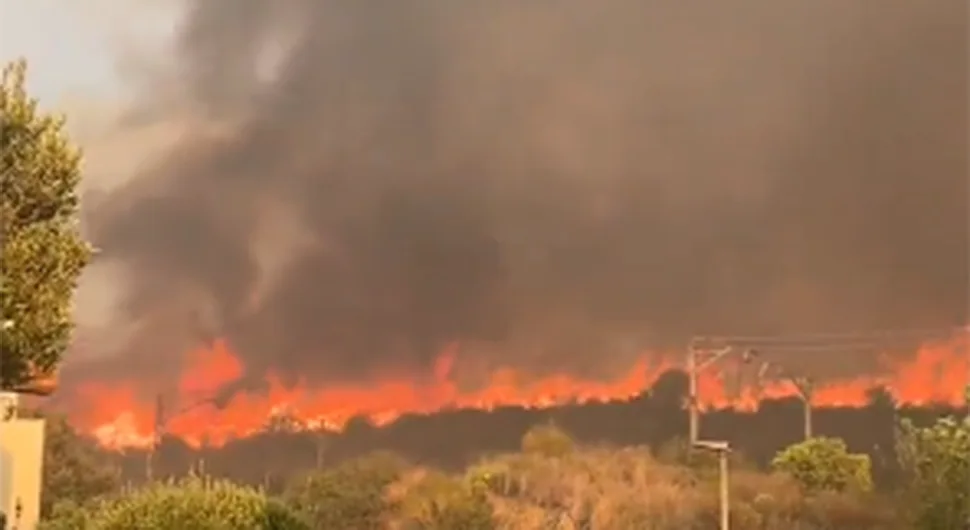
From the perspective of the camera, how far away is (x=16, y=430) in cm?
807

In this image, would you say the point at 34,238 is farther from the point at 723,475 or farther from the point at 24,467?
the point at 723,475

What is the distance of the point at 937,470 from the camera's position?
280 inches

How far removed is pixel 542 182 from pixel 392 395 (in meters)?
1.49

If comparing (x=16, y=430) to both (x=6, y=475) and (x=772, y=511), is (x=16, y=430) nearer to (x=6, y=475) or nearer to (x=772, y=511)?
(x=6, y=475)

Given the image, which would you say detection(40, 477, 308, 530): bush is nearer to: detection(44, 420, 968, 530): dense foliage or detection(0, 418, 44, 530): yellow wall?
detection(44, 420, 968, 530): dense foliage

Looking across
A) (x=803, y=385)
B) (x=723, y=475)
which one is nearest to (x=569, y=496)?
(x=723, y=475)

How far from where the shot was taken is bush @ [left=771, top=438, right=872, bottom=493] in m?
7.21

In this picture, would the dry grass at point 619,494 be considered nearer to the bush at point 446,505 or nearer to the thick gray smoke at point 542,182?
the bush at point 446,505

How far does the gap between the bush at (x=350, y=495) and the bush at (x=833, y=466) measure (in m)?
2.19

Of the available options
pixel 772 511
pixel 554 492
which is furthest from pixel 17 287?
pixel 772 511

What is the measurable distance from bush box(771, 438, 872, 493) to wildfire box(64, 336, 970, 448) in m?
0.23

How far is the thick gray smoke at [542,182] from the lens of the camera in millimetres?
7340

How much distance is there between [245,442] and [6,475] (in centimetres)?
144

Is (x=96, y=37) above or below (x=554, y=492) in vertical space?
above
